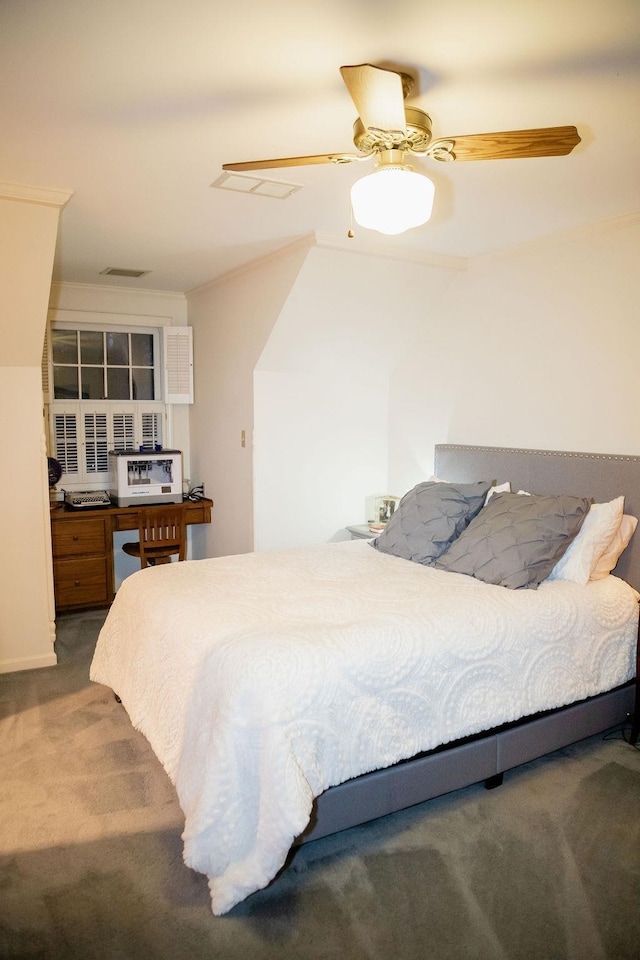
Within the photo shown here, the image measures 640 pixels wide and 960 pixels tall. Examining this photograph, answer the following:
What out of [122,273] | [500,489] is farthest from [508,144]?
[122,273]

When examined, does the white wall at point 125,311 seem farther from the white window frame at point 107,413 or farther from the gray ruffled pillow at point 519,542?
the gray ruffled pillow at point 519,542

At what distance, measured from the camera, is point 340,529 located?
477cm

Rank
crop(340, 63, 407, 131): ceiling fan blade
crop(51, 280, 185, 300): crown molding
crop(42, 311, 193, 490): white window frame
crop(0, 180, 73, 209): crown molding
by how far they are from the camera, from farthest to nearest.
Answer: crop(42, 311, 193, 490): white window frame
crop(51, 280, 185, 300): crown molding
crop(0, 180, 73, 209): crown molding
crop(340, 63, 407, 131): ceiling fan blade

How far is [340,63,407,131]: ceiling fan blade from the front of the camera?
5.14 feet

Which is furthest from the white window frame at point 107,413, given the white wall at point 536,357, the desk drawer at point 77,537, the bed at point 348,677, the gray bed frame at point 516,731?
the gray bed frame at point 516,731

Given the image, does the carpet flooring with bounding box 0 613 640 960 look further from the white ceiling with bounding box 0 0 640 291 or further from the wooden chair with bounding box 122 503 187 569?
the white ceiling with bounding box 0 0 640 291

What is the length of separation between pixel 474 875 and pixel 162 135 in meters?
2.66

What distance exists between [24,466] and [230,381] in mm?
1613

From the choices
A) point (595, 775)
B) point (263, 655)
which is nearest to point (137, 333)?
point (263, 655)

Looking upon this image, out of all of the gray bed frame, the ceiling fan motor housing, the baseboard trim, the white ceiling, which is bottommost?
the baseboard trim

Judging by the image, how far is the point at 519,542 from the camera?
2.90 metres

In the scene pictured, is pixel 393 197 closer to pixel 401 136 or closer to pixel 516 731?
pixel 401 136

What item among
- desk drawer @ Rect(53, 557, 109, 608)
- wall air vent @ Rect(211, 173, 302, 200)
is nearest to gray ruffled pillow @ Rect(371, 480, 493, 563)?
wall air vent @ Rect(211, 173, 302, 200)

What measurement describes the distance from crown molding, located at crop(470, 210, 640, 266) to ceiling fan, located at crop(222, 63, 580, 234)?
1.53 meters
